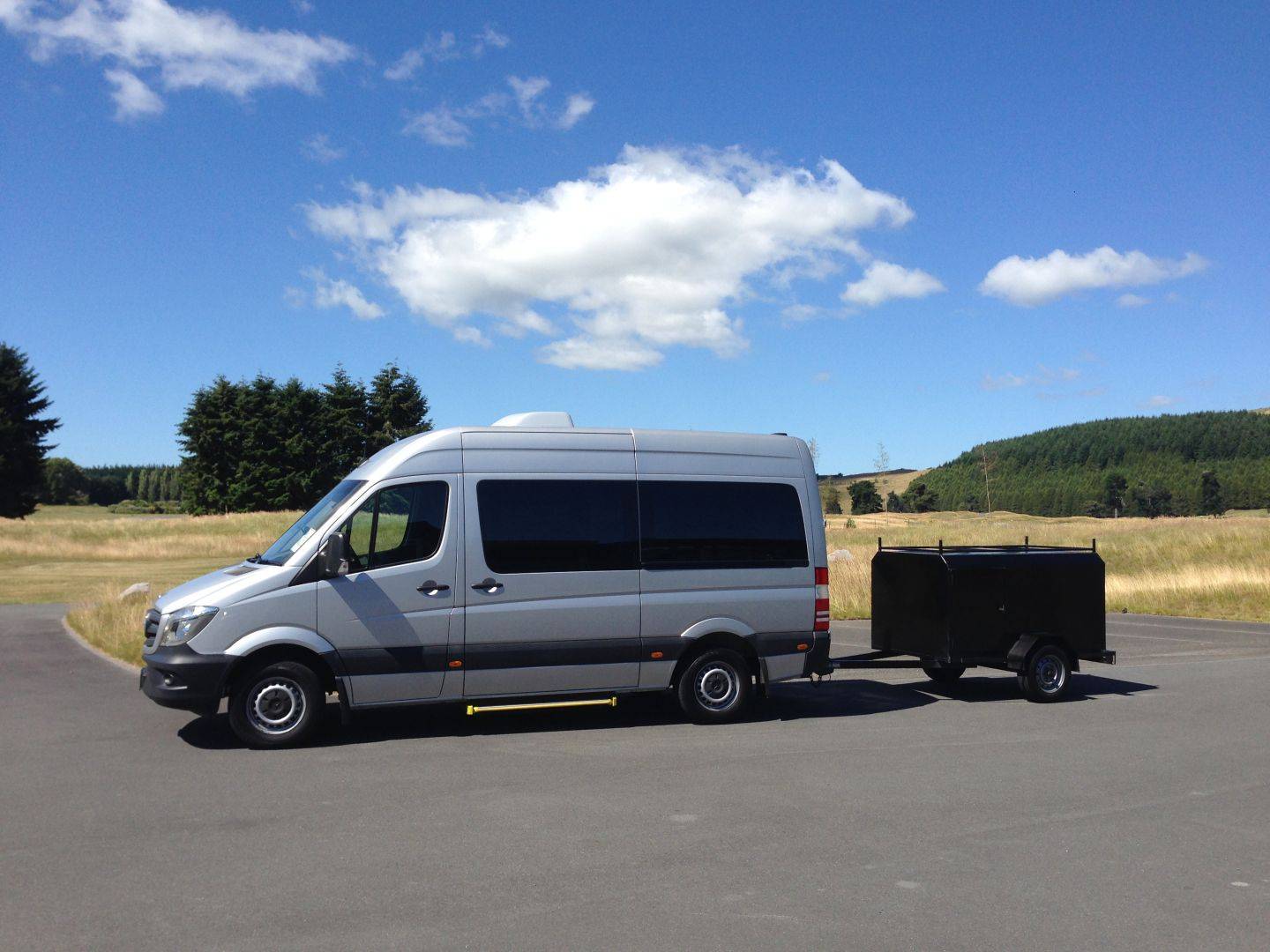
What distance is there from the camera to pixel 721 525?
10.2 meters

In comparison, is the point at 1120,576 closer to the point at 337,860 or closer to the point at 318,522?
the point at 318,522

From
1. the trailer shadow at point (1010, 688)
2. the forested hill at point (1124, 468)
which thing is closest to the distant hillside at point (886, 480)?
the forested hill at point (1124, 468)

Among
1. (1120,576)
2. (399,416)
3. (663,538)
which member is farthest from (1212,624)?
(399,416)

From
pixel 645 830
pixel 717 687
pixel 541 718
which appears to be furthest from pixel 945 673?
pixel 645 830

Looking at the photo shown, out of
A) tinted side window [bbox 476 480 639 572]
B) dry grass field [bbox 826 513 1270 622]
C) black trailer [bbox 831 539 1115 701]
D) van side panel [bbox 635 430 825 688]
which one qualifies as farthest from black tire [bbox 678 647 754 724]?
dry grass field [bbox 826 513 1270 622]

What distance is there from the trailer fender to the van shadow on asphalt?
0.61 meters

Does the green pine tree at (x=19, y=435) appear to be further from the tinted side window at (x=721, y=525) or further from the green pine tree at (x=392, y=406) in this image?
the tinted side window at (x=721, y=525)

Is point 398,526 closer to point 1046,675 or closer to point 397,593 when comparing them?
point 397,593

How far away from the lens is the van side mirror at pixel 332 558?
8867mm

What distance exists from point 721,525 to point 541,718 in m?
2.54

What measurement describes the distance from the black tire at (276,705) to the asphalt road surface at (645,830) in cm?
21

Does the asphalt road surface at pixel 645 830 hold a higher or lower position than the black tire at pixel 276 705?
lower

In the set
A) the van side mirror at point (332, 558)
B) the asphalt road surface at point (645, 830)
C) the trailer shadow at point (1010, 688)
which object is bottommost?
the trailer shadow at point (1010, 688)

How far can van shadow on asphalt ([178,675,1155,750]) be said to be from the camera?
372 inches
